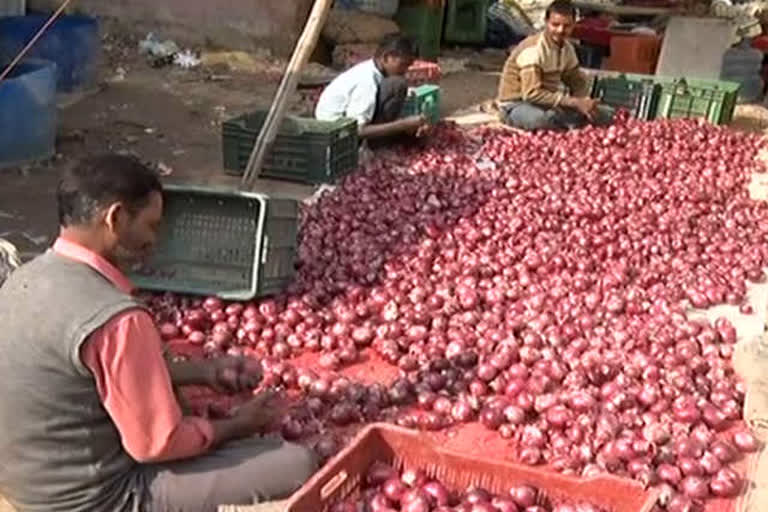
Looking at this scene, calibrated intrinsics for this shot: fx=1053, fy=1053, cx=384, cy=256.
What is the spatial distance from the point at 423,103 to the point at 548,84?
1.02 m

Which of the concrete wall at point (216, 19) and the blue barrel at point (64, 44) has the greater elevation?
the concrete wall at point (216, 19)

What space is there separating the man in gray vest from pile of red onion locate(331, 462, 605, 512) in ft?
1.64

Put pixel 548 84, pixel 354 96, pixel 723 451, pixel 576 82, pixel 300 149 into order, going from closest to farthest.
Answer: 1. pixel 723 451
2. pixel 300 149
3. pixel 354 96
4. pixel 548 84
5. pixel 576 82

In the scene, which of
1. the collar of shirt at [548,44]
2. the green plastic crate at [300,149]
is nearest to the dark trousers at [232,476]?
the green plastic crate at [300,149]

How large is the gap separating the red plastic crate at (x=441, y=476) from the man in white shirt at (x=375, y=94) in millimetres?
4015

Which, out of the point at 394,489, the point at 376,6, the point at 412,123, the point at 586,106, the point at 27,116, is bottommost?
the point at 394,489

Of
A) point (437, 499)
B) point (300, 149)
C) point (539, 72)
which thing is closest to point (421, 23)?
point (539, 72)

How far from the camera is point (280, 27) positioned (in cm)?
1111

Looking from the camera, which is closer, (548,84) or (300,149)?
(300,149)

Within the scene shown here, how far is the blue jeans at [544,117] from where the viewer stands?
789cm

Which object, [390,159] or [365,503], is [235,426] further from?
[390,159]

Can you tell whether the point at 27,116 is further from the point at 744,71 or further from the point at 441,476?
the point at 744,71

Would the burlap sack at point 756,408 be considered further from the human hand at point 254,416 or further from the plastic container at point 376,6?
the plastic container at point 376,6

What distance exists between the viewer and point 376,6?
465 inches
